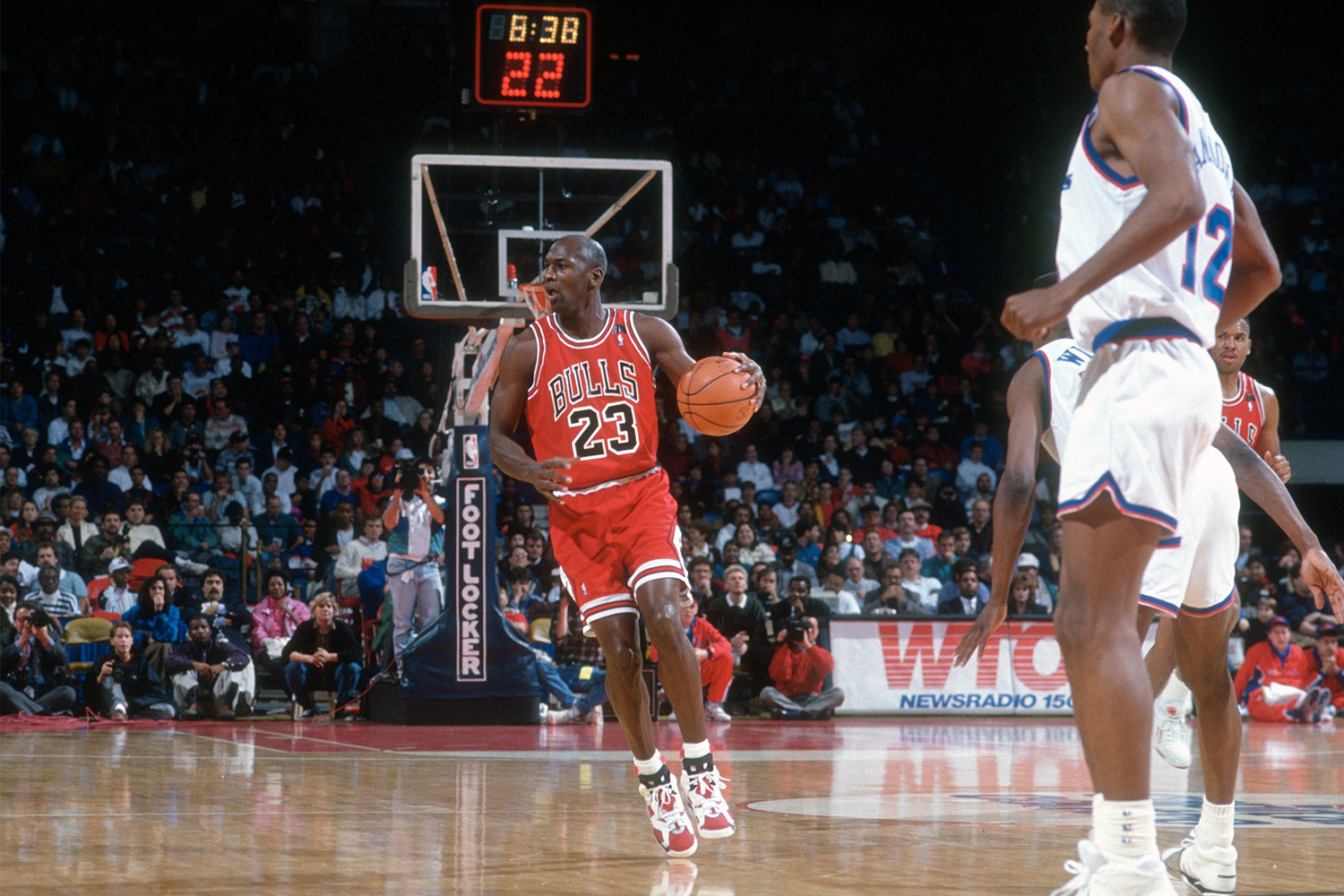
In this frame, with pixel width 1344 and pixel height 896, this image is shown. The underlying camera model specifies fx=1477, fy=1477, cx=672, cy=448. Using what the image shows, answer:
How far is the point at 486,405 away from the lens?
1148cm

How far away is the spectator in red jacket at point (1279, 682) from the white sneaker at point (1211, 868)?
33.5 feet

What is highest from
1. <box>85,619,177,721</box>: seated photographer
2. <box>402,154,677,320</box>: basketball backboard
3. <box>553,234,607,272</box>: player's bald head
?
<box>402,154,677,320</box>: basketball backboard

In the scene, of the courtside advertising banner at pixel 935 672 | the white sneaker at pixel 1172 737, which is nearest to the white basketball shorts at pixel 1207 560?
the white sneaker at pixel 1172 737

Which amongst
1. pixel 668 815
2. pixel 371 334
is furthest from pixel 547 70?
pixel 668 815

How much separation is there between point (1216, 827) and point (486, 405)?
8.36 m

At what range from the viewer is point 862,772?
7309mm

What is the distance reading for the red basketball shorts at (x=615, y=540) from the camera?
4883 mm

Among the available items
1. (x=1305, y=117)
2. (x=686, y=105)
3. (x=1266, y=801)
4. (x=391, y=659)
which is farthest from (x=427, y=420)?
(x=1305, y=117)

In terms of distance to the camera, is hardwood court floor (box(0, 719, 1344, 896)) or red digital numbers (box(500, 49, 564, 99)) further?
red digital numbers (box(500, 49, 564, 99))

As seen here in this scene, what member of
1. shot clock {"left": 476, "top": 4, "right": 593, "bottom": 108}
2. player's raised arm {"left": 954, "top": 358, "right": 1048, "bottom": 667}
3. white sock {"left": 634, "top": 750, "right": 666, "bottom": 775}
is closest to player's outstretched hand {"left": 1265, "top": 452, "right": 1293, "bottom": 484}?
player's raised arm {"left": 954, "top": 358, "right": 1048, "bottom": 667}

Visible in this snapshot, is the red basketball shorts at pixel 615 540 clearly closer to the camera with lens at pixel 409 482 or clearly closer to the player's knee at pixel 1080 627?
the player's knee at pixel 1080 627

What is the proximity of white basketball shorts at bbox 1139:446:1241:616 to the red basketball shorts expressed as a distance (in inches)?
64.3

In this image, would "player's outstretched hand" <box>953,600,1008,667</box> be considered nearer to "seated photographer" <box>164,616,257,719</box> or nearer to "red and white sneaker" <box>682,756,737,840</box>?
"red and white sneaker" <box>682,756,737,840</box>

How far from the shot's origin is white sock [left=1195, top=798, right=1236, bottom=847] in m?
3.69
